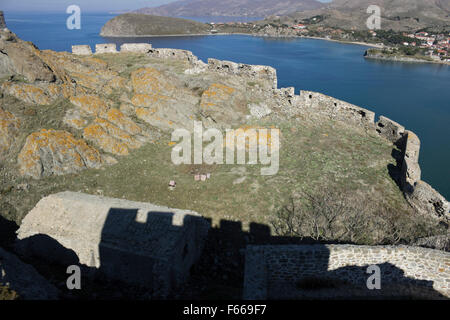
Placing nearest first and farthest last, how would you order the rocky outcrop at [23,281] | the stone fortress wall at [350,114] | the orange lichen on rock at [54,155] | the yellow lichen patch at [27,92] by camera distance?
the rocky outcrop at [23,281]
the stone fortress wall at [350,114]
the orange lichen on rock at [54,155]
the yellow lichen patch at [27,92]

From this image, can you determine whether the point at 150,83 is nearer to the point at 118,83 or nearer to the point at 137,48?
the point at 118,83

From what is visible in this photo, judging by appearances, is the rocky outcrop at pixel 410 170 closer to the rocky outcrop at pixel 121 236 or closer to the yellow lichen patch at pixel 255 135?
the yellow lichen patch at pixel 255 135

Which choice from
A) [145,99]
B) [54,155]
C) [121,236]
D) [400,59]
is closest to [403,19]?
[400,59]

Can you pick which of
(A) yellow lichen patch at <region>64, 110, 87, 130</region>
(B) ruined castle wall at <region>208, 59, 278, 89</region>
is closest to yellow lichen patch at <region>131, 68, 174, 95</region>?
(A) yellow lichen patch at <region>64, 110, 87, 130</region>

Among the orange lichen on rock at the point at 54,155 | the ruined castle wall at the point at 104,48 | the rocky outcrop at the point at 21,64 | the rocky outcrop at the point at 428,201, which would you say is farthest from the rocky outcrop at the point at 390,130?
the ruined castle wall at the point at 104,48

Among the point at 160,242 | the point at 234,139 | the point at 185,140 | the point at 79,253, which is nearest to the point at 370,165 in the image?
the point at 234,139

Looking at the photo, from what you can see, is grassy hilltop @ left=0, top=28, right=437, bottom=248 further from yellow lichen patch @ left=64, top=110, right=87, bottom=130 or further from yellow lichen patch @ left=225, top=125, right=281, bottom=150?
yellow lichen patch @ left=225, top=125, right=281, bottom=150
